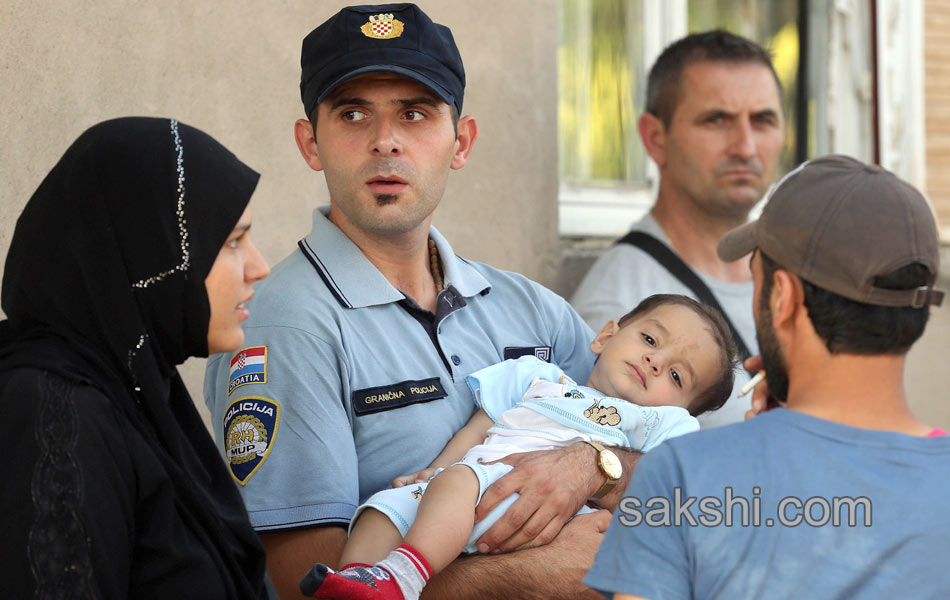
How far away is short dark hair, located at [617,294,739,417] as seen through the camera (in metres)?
3.11

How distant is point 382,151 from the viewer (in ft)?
9.96

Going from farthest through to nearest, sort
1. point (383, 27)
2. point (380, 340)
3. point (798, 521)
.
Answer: point (383, 27) < point (380, 340) < point (798, 521)

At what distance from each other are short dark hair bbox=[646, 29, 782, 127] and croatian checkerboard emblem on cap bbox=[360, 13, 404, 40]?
1.96m

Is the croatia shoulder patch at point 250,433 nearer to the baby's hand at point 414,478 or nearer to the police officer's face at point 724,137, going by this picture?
the baby's hand at point 414,478

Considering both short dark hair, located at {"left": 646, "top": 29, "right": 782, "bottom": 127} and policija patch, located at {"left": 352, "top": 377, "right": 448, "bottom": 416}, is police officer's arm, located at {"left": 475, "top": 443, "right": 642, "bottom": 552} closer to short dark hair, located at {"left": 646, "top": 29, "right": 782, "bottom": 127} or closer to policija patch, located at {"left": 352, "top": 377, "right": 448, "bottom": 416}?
policija patch, located at {"left": 352, "top": 377, "right": 448, "bottom": 416}

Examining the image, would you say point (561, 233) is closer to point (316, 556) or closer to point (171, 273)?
point (316, 556)

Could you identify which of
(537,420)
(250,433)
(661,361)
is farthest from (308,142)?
(661,361)

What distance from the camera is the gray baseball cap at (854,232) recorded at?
182cm

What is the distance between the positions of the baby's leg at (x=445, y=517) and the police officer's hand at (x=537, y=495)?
0.05m

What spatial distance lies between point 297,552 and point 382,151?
106 centimetres

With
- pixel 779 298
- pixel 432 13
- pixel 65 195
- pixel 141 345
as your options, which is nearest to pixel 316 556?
pixel 141 345

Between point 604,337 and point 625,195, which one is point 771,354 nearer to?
point 604,337

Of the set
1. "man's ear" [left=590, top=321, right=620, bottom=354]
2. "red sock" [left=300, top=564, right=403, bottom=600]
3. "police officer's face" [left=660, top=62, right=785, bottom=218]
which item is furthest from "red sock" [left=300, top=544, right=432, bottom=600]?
"police officer's face" [left=660, top=62, right=785, bottom=218]

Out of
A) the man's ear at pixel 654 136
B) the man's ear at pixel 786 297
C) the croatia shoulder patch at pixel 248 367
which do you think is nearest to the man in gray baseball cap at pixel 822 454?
the man's ear at pixel 786 297
